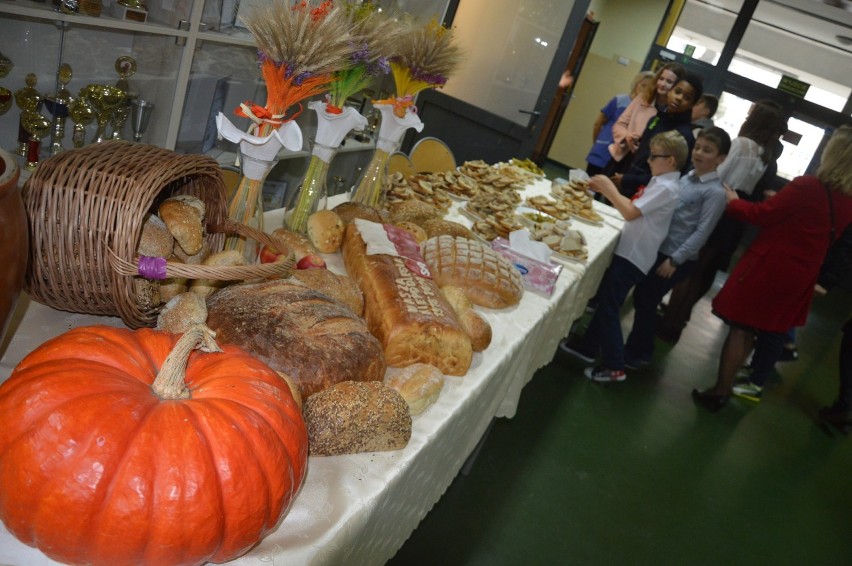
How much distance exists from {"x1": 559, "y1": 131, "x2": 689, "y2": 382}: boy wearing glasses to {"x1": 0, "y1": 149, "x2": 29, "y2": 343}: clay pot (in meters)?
3.00

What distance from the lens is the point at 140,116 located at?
9.18 ft

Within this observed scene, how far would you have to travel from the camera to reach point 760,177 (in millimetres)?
4676

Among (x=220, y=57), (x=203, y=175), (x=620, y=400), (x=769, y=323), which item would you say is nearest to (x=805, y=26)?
(x=769, y=323)

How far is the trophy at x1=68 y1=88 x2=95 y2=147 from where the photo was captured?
2.48 m

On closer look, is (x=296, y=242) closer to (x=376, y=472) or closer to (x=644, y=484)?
(x=376, y=472)

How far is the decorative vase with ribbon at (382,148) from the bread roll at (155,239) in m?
1.03

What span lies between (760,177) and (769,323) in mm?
1365

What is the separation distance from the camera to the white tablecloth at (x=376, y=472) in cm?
94

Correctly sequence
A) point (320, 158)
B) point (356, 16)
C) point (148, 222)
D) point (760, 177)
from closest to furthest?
point (148, 222) → point (356, 16) → point (320, 158) → point (760, 177)

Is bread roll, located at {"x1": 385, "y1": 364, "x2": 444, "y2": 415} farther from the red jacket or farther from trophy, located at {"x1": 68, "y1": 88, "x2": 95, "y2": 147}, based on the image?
the red jacket

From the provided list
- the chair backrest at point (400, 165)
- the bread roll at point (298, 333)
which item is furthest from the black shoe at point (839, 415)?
the bread roll at point (298, 333)

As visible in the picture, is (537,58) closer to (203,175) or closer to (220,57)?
(220,57)

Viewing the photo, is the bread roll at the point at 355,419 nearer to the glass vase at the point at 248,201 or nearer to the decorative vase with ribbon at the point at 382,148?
the glass vase at the point at 248,201

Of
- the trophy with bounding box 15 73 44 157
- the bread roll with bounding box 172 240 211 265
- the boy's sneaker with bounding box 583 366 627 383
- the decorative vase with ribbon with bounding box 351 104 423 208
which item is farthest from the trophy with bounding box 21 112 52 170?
the boy's sneaker with bounding box 583 366 627 383
